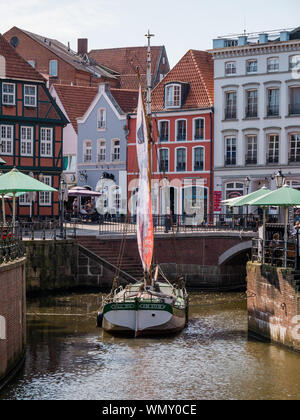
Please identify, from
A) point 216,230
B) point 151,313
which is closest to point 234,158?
point 216,230

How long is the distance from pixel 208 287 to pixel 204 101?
17.0 meters

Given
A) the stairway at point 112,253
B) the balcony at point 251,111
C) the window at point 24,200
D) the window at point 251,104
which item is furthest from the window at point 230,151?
the stairway at point 112,253

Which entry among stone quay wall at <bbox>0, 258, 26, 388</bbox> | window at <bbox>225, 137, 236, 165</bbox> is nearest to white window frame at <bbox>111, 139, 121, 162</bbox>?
window at <bbox>225, 137, 236, 165</bbox>

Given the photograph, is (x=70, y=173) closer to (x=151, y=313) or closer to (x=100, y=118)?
(x=100, y=118)

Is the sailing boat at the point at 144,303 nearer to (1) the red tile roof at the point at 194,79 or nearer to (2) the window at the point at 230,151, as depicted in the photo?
(2) the window at the point at 230,151

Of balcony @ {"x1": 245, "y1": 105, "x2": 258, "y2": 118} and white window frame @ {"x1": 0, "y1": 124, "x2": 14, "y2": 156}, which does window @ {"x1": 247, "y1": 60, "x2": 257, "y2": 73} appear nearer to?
balcony @ {"x1": 245, "y1": 105, "x2": 258, "y2": 118}

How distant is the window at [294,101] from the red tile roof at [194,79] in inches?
224

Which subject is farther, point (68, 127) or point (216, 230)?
point (68, 127)

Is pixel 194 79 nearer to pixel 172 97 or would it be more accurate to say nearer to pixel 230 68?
pixel 172 97

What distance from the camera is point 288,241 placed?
27031mm

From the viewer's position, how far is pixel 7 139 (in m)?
51.8

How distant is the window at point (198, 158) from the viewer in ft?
186

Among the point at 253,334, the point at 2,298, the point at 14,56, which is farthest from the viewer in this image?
the point at 14,56

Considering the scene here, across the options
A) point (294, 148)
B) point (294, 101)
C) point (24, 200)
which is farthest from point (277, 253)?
point (294, 101)
